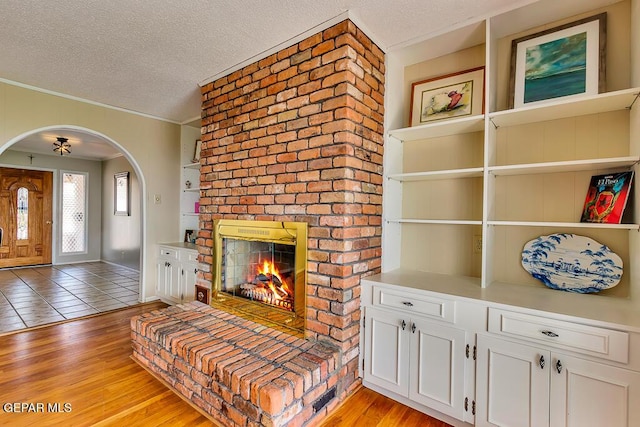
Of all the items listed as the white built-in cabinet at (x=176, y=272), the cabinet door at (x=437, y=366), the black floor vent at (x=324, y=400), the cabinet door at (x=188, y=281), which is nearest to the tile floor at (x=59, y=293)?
the white built-in cabinet at (x=176, y=272)

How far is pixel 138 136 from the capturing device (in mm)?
3861

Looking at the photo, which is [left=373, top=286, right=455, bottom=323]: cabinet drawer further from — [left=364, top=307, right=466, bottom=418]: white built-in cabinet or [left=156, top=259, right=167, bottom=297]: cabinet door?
[left=156, top=259, right=167, bottom=297]: cabinet door

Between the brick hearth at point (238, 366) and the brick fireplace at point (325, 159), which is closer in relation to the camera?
the brick hearth at point (238, 366)

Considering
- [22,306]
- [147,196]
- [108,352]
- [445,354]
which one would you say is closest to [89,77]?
[147,196]

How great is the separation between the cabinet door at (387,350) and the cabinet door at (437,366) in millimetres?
52

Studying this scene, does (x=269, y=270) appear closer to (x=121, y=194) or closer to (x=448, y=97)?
Answer: (x=448, y=97)

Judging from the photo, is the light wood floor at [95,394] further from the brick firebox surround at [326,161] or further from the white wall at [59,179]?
the white wall at [59,179]

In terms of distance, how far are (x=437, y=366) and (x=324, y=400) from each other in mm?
696

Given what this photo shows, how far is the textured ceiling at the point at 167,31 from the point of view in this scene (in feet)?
6.07

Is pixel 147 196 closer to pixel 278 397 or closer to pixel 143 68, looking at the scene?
pixel 143 68

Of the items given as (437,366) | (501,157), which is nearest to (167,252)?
(437,366)

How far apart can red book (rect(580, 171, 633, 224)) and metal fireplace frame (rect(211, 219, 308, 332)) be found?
1.71 m

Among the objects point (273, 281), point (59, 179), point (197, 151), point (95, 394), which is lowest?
point (95, 394)

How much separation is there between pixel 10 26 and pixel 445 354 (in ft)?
11.6
